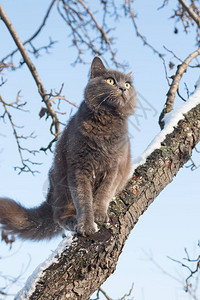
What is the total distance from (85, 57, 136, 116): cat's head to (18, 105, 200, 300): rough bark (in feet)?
1.66

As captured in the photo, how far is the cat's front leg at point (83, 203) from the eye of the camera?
2.19m

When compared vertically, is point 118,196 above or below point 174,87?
below

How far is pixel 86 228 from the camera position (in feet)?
7.16

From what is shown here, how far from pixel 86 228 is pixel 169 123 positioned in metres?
1.41

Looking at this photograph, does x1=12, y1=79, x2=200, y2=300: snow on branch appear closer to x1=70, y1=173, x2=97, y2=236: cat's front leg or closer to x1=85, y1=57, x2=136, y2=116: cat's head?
x1=70, y1=173, x2=97, y2=236: cat's front leg

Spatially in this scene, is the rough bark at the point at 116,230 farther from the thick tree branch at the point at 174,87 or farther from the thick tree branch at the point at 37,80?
the thick tree branch at the point at 37,80

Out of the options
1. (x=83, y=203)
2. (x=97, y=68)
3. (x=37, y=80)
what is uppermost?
(x=37, y=80)

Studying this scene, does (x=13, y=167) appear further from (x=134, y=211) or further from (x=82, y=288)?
(x=82, y=288)

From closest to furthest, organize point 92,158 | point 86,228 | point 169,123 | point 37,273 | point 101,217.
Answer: point 37,273
point 86,228
point 101,217
point 92,158
point 169,123

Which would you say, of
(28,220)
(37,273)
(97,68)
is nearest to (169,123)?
(97,68)

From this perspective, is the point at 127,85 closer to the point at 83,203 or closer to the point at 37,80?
A: the point at 83,203

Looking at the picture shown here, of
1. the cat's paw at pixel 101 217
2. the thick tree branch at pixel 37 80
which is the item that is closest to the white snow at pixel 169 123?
the cat's paw at pixel 101 217

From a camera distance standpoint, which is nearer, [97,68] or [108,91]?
[108,91]

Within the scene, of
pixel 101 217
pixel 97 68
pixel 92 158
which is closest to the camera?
pixel 101 217
